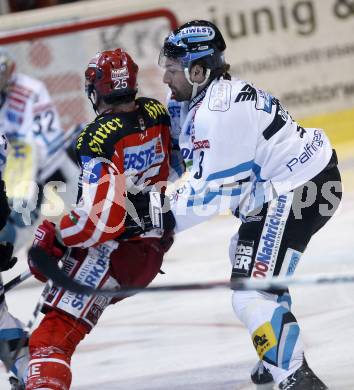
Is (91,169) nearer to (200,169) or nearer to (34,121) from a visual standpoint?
(200,169)

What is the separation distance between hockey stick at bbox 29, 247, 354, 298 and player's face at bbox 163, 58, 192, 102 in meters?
0.73

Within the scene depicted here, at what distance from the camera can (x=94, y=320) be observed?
373 centimetres

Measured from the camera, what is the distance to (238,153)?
11.5 ft

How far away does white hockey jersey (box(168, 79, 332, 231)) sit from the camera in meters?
3.49

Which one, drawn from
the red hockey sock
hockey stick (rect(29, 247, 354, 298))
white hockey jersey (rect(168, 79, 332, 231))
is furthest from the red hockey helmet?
the red hockey sock

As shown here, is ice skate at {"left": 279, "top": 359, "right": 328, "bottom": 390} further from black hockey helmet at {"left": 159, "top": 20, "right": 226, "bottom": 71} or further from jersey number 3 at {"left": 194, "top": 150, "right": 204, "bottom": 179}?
black hockey helmet at {"left": 159, "top": 20, "right": 226, "bottom": 71}

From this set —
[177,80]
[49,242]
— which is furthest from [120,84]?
[49,242]

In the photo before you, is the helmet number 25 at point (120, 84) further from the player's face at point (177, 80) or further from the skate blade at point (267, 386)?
the skate blade at point (267, 386)

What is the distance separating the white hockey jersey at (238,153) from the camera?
349 cm

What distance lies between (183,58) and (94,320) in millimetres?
953

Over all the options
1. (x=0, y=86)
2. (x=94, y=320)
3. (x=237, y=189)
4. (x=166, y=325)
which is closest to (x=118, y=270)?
(x=94, y=320)

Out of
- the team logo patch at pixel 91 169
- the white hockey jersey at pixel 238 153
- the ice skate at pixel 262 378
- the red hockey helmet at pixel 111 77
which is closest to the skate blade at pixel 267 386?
the ice skate at pixel 262 378

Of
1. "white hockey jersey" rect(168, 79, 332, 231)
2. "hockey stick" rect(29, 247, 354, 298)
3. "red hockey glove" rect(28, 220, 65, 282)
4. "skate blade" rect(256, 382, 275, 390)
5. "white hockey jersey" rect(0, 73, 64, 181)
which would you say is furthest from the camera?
"white hockey jersey" rect(0, 73, 64, 181)

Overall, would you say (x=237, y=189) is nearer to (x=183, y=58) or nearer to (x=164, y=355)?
(x=183, y=58)
